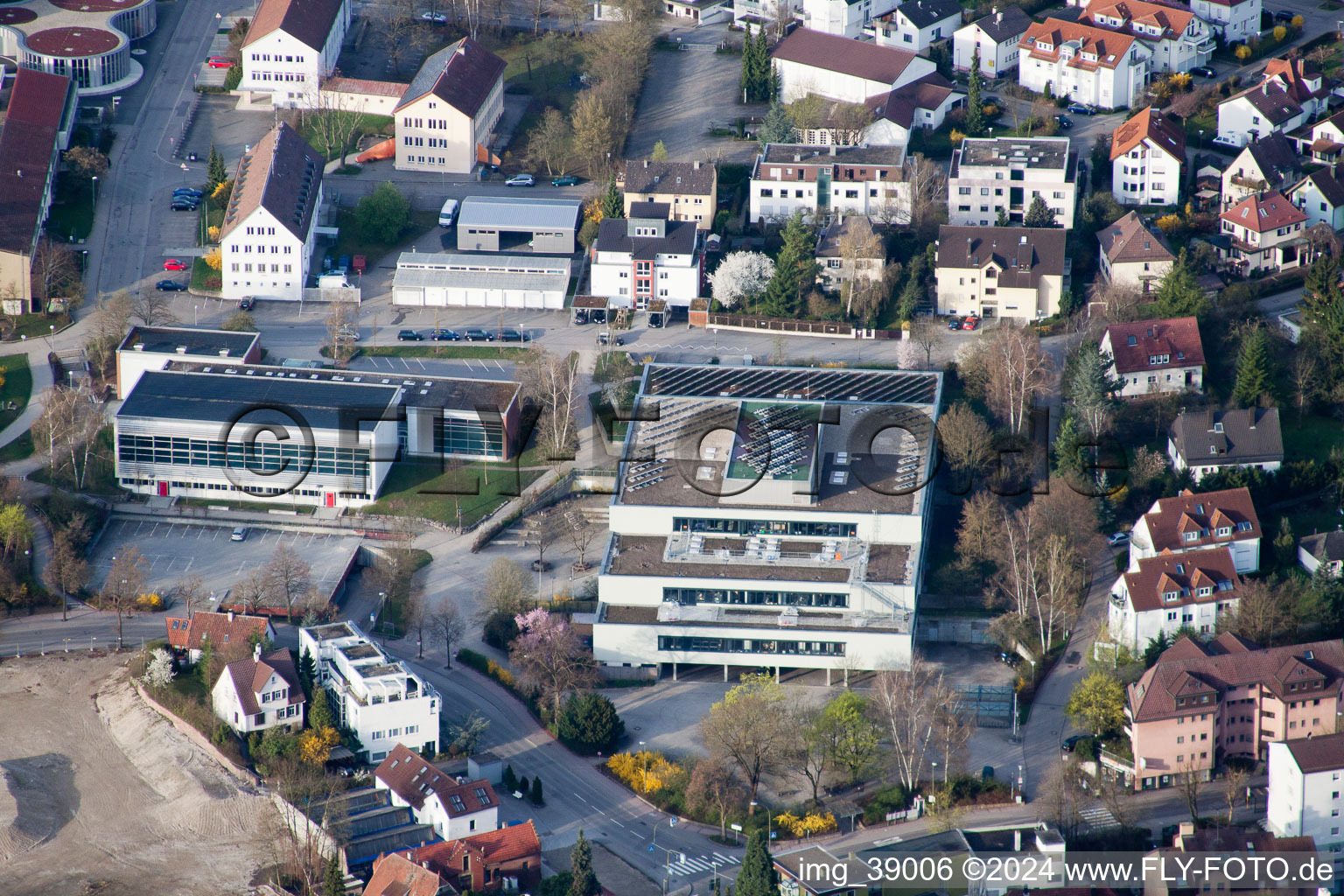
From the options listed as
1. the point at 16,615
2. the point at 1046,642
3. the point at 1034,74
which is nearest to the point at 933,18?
the point at 1034,74

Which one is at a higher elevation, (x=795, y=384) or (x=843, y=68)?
(x=843, y=68)

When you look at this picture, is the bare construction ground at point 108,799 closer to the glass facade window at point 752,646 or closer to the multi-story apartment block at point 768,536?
the multi-story apartment block at point 768,536

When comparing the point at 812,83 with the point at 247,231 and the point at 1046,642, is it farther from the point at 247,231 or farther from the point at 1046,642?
the point at 1046,642

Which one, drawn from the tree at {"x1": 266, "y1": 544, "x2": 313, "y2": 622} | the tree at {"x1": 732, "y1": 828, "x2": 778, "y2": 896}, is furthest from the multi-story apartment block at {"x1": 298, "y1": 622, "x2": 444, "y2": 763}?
the tree at {"x1": 732, "y1": 828, "x2": 778, "y2": 896}

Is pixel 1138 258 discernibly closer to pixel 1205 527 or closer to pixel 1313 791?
pixel 1205 527

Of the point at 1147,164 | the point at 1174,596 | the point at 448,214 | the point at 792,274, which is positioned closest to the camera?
the point at 1174,596

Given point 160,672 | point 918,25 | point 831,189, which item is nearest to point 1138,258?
point 831,189
